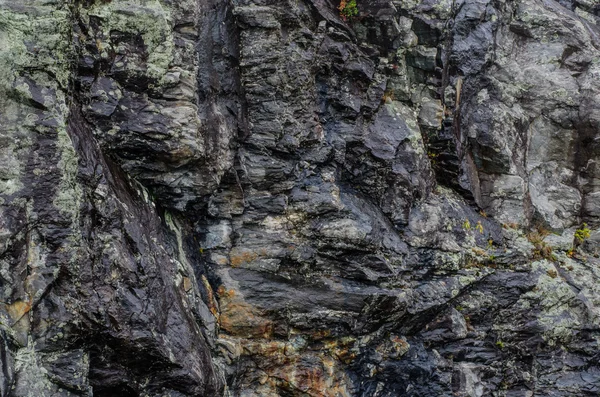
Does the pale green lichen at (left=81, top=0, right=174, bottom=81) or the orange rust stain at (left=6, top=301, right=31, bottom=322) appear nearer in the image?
the orange rust stain at (left=6, top=301, right=31, bottom=322)

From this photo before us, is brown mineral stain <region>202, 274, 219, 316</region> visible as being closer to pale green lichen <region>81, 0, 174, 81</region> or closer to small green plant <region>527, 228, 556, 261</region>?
pale green lichen <region>81, 0, 174, 81</region>

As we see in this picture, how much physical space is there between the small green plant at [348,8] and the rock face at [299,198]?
11 centimetres

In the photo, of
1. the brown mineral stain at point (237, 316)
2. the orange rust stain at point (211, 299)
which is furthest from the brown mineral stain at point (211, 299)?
the brown mineral stain at point (237, 316)

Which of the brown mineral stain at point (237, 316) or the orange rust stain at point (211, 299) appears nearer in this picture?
the orange rust stain at point (211, 299)

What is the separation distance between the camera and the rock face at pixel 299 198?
669 cm

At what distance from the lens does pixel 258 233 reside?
926 centimetres

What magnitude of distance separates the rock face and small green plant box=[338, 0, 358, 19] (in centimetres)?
11

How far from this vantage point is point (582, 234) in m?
12.2

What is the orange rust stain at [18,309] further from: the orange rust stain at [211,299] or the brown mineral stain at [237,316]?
the brown mineral stain at [237,316]

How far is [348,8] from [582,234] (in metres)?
6.83

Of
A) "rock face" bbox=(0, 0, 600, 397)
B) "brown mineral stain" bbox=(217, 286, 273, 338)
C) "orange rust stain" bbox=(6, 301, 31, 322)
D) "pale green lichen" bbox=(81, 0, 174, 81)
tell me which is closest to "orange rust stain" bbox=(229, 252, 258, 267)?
"rock face" bbox=(0, 0, 600, 397)

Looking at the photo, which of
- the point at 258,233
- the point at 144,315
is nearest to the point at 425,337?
the point at 258,233

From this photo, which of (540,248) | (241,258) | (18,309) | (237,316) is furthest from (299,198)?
(540,248)

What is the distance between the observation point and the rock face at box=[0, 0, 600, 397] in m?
6.69
